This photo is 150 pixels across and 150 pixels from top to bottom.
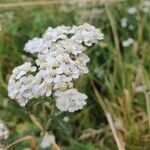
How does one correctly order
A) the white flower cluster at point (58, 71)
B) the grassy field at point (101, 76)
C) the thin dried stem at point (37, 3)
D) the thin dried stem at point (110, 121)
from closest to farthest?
the white flower cluster at point (58, 71) < the thin dried stem at point (110, 121) < the grassy field at point (101, 76) < the thin dried stem at point (37, 3)

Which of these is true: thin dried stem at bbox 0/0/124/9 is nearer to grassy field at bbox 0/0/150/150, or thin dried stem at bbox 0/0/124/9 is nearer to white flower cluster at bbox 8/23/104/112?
grassy field at bbox 0/0/150/150

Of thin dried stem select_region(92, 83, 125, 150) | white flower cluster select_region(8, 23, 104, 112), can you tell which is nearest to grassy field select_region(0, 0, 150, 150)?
thin dried stem select_region(92, 83, 125, 150)

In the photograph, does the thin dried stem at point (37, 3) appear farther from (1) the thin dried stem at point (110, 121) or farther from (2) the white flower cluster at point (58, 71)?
(2) the white flower cluster at point (58, 71)

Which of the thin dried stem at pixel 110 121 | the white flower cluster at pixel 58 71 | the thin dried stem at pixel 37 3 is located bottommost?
the thin dried stem at pixel 110 121

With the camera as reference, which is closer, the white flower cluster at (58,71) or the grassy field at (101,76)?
the white flower cluster at (58,71)

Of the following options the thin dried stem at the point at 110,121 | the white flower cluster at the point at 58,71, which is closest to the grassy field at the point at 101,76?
the thin dried stem at the point at 110,121

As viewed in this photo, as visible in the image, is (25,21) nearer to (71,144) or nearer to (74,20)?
(74,20)

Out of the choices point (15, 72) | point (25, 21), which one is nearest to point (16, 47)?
point (25, 21)
